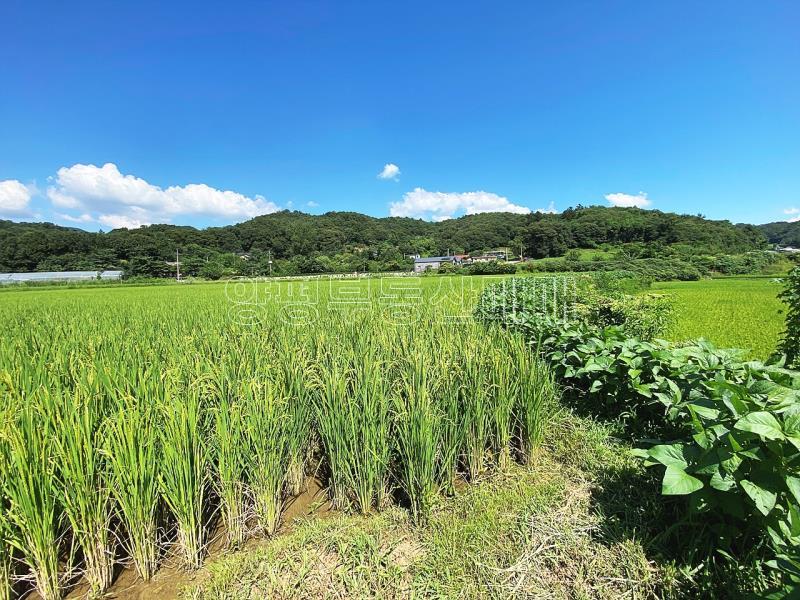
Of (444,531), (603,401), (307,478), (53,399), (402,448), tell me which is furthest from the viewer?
(603,401)

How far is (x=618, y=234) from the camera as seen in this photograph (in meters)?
51.8

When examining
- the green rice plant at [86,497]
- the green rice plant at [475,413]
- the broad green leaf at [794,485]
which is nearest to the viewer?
the broad green leaf at [794,485]

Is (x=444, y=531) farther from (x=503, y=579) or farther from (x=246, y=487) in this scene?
(x=246, y=487)

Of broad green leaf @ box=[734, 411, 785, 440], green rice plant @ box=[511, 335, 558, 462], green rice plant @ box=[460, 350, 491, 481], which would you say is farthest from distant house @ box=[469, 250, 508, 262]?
broad green leaf @ box=[734, 411, 785, 440]

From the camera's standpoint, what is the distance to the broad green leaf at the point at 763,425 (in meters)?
1.33

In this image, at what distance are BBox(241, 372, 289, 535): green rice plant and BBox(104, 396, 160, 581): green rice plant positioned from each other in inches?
19.4

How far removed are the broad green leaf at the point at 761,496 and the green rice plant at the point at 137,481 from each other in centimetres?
274

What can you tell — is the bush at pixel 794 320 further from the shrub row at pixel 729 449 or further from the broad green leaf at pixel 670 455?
the broad green leaf at pixel 670 455

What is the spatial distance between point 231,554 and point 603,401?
345 centimetres

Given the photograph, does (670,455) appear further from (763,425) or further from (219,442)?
(219,442)

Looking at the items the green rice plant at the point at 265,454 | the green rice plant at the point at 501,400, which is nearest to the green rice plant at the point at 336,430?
the green rice plant at the point at 265,454

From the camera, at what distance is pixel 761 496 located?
1.39m

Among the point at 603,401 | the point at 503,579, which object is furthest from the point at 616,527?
the point at 603,401

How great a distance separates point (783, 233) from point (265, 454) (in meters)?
110
